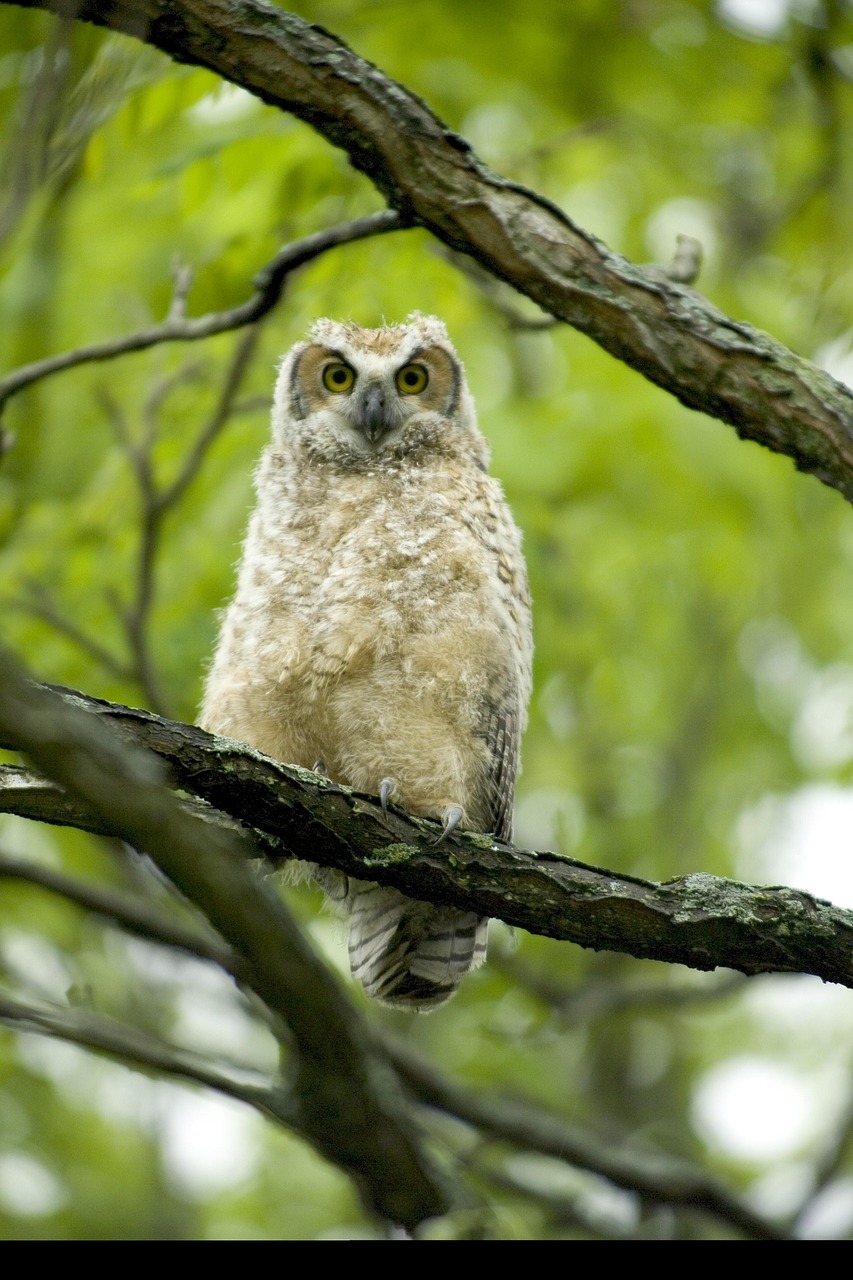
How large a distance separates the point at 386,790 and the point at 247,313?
5.06 ft

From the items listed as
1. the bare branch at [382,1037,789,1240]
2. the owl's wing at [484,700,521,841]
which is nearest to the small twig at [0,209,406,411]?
the owl's wing at [484,700,521,841]

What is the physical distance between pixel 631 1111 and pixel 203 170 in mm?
5697

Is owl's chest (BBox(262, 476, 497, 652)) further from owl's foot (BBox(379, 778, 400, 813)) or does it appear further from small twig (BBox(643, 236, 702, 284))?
small twig (BBox(643, 236, 702, 284))

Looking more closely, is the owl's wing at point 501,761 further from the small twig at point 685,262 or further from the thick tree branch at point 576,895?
the small twig at point 685,262

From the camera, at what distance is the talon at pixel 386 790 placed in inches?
115

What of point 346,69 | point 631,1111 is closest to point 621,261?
point 346,69

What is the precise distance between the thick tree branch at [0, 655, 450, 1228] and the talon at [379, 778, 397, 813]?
33cm

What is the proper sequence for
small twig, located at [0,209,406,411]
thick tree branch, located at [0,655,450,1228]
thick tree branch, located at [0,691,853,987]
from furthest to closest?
small twig, located at [0,209,406,411]
thick tree branch, located at [0,691,853,987]
thick tree branch, located at [0,655,450,1228]

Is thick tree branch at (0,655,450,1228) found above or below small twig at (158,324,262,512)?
below

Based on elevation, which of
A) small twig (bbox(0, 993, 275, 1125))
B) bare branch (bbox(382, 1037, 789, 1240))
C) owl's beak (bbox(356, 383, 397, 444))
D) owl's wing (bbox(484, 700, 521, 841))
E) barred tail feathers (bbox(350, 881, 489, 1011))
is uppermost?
owl's beak (bbox(356, 383, 397, 444))

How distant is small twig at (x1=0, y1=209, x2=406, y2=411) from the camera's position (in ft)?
11.9

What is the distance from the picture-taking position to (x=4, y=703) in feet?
5.90

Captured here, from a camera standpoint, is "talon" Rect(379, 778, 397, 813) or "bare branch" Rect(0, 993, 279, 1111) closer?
"talon" Rect(379, 778, 397, 813)

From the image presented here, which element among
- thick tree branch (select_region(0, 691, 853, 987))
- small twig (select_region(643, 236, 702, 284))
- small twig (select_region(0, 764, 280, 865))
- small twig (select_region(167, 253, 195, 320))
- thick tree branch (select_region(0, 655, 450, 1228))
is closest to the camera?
thick tree branch (select_region(0, 655, 450, 1228))
